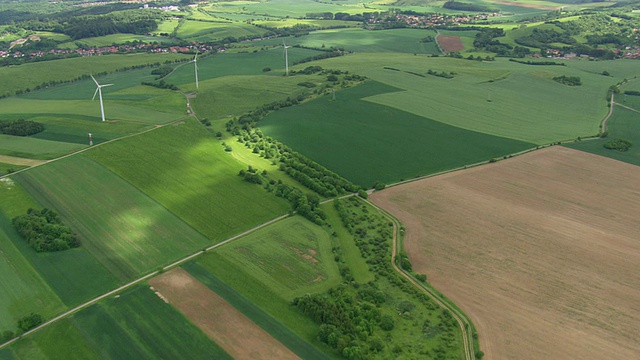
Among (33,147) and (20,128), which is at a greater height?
(20,128)

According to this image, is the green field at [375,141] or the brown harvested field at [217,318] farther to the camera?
the green field at [375,141]

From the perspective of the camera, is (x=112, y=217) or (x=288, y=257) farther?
(x=112, y=217)

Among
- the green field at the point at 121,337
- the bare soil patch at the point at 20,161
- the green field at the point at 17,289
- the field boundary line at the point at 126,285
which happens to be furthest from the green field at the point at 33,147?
the green field at the point at 121,337

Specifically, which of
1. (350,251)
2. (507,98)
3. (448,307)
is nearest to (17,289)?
(350,251)

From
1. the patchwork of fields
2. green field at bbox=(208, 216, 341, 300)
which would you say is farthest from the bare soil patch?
green field at bbox=(208, 216, 341, 300)

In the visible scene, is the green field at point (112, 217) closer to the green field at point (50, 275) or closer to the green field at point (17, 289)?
the green field at point (50, 275)

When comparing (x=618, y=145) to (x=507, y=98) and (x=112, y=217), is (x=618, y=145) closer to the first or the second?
(x=507, y=98)
